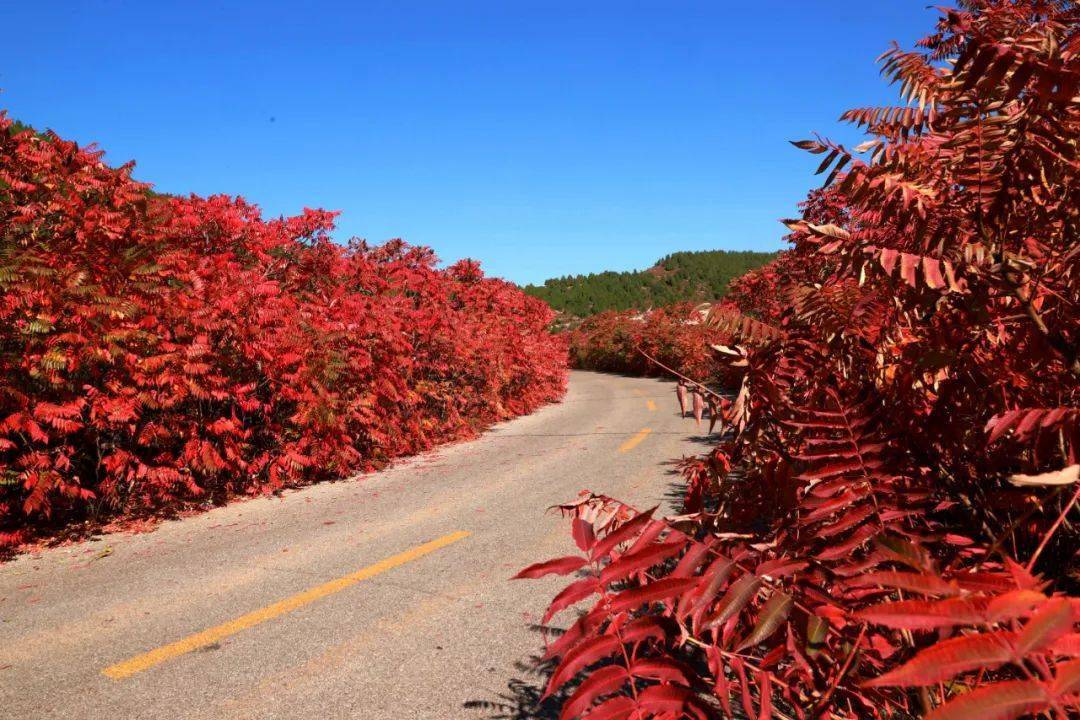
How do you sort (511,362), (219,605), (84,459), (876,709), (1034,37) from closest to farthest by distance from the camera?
1. (876,709)
2. (1034,37)
3. (219,605)
4. (84,459)
5. (511,362)

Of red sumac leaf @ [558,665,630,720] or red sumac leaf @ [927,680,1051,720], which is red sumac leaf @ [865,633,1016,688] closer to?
red sumac leaf @ [927,680,1051,720]

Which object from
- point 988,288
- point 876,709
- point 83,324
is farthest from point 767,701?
point 83,324

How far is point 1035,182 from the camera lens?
1.75 meters

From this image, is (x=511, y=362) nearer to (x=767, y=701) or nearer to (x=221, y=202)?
(x=221, y=202)

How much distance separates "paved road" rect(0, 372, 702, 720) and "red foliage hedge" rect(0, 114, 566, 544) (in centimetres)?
72

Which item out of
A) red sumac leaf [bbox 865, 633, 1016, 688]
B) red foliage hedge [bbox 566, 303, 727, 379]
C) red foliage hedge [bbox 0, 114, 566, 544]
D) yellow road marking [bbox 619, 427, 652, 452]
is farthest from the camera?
red foliage hedge [bbox 566, 303, 727, 379]

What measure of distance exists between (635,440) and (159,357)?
23.4ft

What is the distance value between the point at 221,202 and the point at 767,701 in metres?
11.3

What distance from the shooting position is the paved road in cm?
327

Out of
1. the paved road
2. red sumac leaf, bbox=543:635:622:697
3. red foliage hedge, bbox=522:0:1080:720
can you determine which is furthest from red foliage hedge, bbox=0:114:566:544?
red sumac leaf, bbox=543:635:622:697

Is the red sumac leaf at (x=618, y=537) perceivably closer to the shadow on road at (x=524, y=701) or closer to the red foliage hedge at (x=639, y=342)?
the shadow on road at (x=524, y=701)

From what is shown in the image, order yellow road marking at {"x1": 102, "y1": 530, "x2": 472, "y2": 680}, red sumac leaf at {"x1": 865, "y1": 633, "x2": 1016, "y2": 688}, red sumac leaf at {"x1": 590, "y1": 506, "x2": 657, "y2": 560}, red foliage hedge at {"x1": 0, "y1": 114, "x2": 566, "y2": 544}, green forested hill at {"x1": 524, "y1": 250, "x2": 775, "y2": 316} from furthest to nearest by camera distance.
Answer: green forested hill at {"x1": 524, "y1": 250, "x2": 775, "y2": 316}
red foliage hedge at {"x1": 0, "y1": 114, "x2": 566, "y2": 544}
yellow road marking at {"x1": 102, "y1": 530, "x2": 472, "y2": 680}
red sumac leaf at {"x1": 590, "y1": 506, "x2": 657, "y2": 560}
red sumac leaf at {"x1": 865, "y1": 633, "x2": 1016, "y2": 688}

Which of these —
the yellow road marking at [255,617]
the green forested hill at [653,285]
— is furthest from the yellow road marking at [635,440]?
the green forested hill at [653,285]

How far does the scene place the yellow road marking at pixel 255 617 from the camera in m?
3.66
